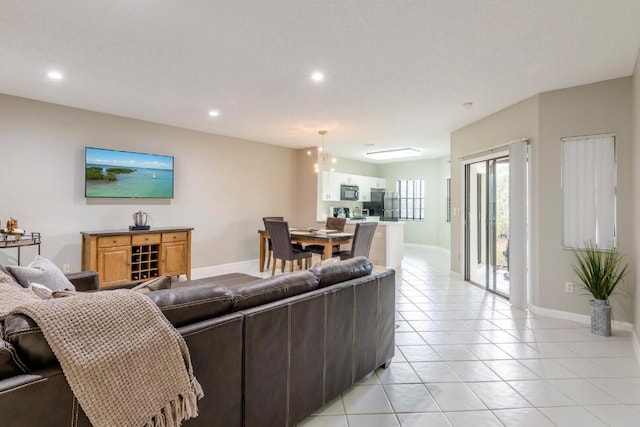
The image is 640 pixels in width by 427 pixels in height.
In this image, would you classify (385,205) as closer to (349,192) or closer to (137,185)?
(349,192)

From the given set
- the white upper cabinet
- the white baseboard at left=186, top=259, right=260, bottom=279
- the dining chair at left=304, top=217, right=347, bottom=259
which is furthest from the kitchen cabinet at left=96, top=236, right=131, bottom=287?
the white upper cabinet

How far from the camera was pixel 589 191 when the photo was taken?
3.53 meters

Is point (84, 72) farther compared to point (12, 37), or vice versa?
point (84, 72)

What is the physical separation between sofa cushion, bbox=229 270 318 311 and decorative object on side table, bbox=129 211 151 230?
3704mm

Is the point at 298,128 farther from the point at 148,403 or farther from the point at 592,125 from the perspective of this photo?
the point at 148,403

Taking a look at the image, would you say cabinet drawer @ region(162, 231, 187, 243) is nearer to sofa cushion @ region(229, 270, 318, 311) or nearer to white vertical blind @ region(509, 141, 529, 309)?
sofa cushion @ region(229, 270, 318, 311)

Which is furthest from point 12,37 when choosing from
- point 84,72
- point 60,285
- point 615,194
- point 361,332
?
point 615,194

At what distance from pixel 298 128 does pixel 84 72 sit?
2998mm

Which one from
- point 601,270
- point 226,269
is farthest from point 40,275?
point 601,270

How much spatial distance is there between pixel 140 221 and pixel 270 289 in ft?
13.0

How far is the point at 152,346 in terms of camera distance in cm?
115

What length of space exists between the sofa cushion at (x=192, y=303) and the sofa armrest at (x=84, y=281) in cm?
169

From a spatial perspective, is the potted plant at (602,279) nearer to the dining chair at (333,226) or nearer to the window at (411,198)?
the dining chair at (333,226)

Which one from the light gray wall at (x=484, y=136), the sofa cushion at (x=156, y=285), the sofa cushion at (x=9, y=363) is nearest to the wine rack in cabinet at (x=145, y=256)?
the sofa cushion at (x=156, y=285)
